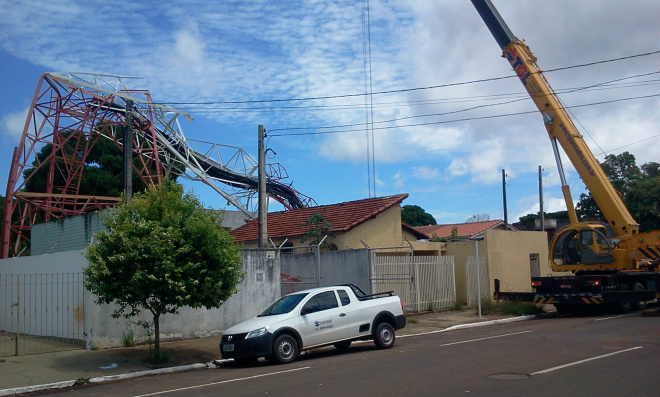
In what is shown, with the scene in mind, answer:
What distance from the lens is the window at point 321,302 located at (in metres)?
13.8

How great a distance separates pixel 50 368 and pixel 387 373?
290 inches

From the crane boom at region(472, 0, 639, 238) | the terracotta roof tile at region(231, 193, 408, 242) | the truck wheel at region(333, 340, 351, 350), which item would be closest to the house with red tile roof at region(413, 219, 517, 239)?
the terracotta roof tile at region(231, 193, 408, 242)

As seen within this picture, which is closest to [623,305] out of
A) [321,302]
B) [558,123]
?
[558,123]

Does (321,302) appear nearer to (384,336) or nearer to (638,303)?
(384,336)

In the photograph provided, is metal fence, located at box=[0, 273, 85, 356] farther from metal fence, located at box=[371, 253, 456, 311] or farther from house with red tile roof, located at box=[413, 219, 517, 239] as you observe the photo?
house with red tile roof, located at box=[413, 219, 517, 239]

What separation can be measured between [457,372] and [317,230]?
15.2m

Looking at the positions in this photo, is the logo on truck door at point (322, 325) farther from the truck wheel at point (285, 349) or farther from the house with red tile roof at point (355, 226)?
the house with red tile roof at point (355, 226)

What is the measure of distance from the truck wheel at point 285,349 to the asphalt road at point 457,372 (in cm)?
21

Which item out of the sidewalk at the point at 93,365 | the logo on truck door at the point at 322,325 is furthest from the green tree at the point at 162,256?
the logo on truck door at the point at 322,325

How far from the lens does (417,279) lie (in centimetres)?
2241

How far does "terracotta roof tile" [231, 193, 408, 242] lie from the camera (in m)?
25.9

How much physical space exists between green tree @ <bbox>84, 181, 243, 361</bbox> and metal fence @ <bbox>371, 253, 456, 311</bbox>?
26.8 feet

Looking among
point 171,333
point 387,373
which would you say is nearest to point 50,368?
point 171,333

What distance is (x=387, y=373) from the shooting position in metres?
10.8
